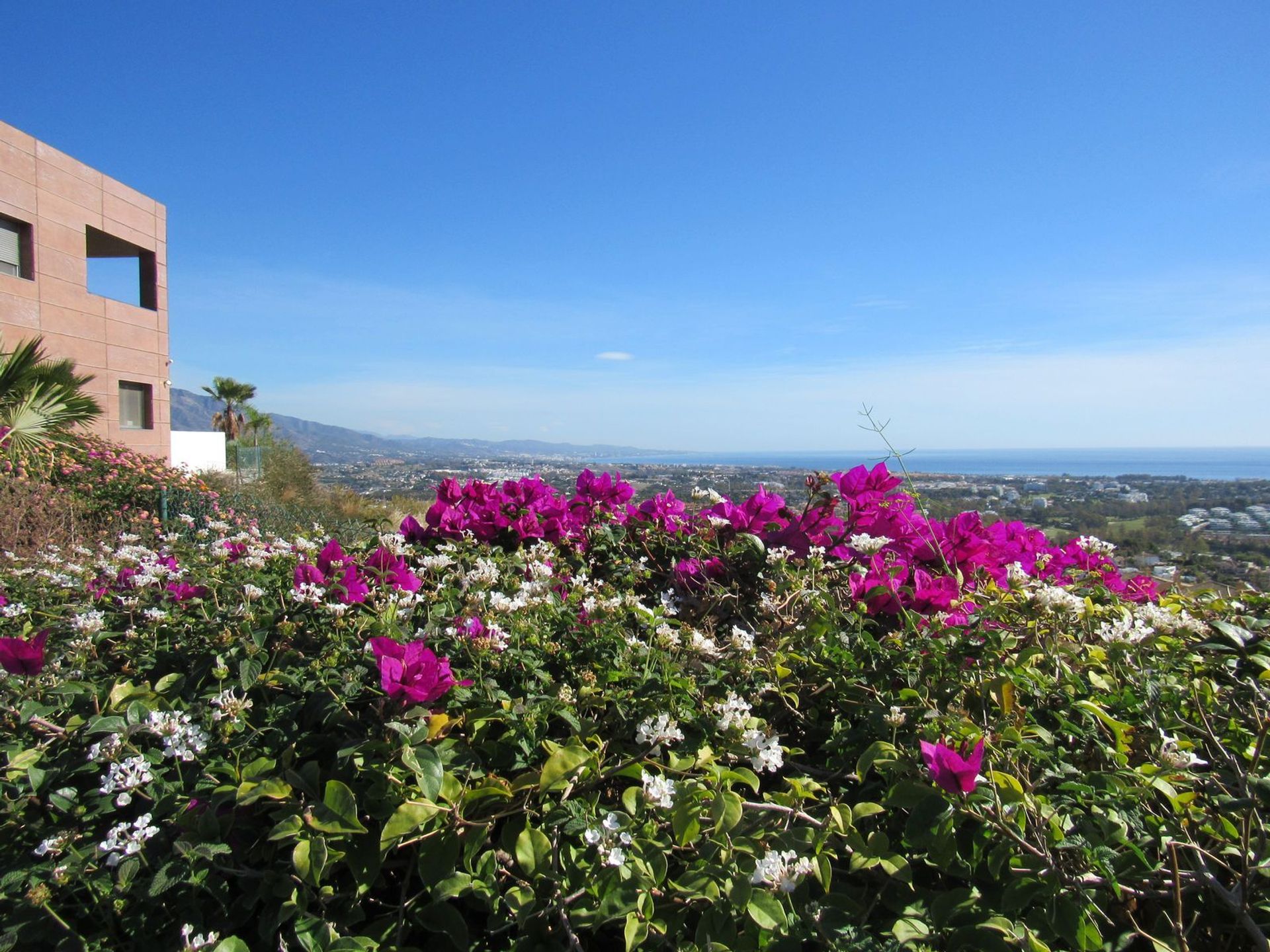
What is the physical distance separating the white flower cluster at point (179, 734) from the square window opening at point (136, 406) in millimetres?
18587

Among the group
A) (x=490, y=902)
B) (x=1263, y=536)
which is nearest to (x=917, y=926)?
(x=490, y=902)

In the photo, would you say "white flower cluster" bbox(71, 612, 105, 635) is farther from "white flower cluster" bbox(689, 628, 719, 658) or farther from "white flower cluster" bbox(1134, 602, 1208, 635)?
"white flower cluster" bbox(1134, 602, 1208, 635)

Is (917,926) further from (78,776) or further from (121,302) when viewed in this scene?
(121,302)

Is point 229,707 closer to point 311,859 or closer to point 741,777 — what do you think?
point 311,859

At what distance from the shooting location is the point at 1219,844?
1097 mm

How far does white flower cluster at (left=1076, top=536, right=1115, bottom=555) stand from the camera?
2178 millimetres

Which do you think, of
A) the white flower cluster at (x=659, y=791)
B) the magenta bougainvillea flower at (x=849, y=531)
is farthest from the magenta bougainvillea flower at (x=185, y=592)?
the white flower cluster at (x=659, y=791)

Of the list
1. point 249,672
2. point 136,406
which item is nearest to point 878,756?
point 249,672

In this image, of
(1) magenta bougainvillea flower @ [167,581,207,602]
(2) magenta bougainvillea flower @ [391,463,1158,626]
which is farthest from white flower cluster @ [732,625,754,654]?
(1) magenta bougainvillea flower @ [167,581,207,602]

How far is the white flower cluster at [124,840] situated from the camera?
98cm

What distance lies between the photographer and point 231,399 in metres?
28.4

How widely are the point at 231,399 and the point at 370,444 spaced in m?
46.8

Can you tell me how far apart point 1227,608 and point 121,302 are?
19653 millimetres

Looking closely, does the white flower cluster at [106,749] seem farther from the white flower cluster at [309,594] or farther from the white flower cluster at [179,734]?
the white flower cluster at [309,594]
